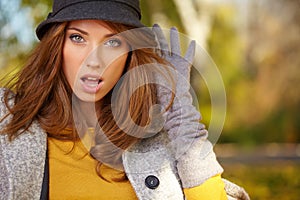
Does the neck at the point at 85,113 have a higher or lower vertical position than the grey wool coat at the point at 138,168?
higher

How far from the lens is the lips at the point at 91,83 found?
2.14 metres

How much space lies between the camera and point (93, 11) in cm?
211

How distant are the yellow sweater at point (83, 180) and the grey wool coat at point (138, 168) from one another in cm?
3

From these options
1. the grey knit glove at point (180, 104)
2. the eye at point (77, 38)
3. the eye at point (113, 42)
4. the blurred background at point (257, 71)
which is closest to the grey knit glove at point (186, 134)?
the grey knit glove at point (180, 104)

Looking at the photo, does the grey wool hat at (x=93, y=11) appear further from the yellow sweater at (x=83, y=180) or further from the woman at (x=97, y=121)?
the yellow sweater at (x=83, y=180)

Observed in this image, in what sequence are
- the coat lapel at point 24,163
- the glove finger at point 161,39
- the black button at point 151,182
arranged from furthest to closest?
1. the glove finger at point 161,39
2. the black button at point 151,182
3. the coat lapel at point 24,163

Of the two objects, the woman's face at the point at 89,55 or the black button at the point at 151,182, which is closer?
the woman's face at the point at 89,55

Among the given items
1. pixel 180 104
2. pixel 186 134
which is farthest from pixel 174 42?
pixel 186 134

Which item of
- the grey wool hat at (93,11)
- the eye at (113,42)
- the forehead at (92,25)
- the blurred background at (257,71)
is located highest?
the grey wool hat at (93,11)

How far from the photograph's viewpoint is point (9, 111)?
7.02 feet

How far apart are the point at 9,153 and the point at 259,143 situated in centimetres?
1062

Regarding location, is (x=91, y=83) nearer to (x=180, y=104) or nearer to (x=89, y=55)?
(x=89, y=55)

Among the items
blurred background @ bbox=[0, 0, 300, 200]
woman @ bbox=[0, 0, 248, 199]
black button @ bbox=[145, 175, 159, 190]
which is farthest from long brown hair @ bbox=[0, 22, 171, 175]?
blurred background @ bbox=[0, 0, 300, 200]

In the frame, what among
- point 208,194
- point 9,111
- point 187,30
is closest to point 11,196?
point 9,111
